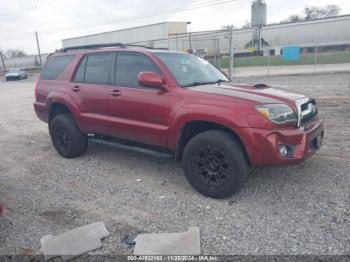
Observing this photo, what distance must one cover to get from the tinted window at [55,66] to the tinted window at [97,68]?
1.79 feet

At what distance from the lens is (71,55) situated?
533cm

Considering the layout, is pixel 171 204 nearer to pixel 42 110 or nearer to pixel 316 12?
pixel 42 110

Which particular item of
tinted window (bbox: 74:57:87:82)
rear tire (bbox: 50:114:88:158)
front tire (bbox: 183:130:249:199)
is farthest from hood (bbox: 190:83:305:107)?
rear tire (bbox: 50:114:88:158)

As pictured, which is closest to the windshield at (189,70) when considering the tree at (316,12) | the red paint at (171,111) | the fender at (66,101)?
the red paint at (171,111)

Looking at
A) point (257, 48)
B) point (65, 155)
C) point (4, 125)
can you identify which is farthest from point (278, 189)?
point (257, 48)

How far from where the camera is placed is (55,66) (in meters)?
5.57

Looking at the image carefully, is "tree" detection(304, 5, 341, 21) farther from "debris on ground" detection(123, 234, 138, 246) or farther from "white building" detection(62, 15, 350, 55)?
"debris on ground" detection(123, 234, 138, 246)

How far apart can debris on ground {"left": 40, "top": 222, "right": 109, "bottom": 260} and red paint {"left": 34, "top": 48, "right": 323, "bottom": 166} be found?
1419 millimetres

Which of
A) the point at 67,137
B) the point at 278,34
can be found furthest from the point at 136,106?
the point at 278,34

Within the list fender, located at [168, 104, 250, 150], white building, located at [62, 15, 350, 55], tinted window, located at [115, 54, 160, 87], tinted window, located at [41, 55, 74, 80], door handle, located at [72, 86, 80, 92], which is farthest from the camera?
white building, located at [62, 15, 350, 55]

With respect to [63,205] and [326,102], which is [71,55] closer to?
[63,205]

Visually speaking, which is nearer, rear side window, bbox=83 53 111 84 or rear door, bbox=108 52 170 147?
rear door, bbox=108 52 170 147

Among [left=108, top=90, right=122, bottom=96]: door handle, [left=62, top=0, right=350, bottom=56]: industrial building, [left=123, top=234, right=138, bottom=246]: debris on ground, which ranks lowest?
[left=123, top=234, right=138, bottom=246]: debris on ground

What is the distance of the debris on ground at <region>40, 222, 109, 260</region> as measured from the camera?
9.44 ft
